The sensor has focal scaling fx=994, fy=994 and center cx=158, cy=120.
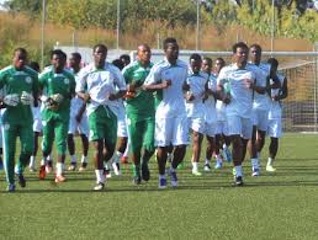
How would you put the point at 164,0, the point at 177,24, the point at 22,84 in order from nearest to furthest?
1. the point at 22,84
2. the point at 177,24
3. the point at 164,0

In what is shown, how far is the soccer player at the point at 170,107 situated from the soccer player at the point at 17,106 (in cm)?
188

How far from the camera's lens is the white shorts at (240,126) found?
52.8 ft

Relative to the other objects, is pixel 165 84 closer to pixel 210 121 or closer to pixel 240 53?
pixel 240 53

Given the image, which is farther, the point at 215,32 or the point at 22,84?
the point at 215,32

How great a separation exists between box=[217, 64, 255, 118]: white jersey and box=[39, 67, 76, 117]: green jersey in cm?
249

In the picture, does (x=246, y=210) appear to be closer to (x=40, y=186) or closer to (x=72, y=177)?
(x=40, y=186)

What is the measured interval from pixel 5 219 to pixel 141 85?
471 centimetres

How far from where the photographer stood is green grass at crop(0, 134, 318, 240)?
35.7 feet

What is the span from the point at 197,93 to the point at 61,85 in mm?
3532

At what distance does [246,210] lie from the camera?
1270cm

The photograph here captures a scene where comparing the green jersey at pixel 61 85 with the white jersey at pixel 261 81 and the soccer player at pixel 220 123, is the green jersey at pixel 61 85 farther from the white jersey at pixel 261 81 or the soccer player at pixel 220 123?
the soccer player at pixel 220 123

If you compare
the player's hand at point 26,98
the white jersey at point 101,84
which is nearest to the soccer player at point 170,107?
the white jersey at point 101,84

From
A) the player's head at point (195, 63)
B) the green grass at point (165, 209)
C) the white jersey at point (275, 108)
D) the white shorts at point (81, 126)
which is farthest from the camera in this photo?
the white shorts at point (81, 126)

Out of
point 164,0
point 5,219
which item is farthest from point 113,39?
point 5,219
